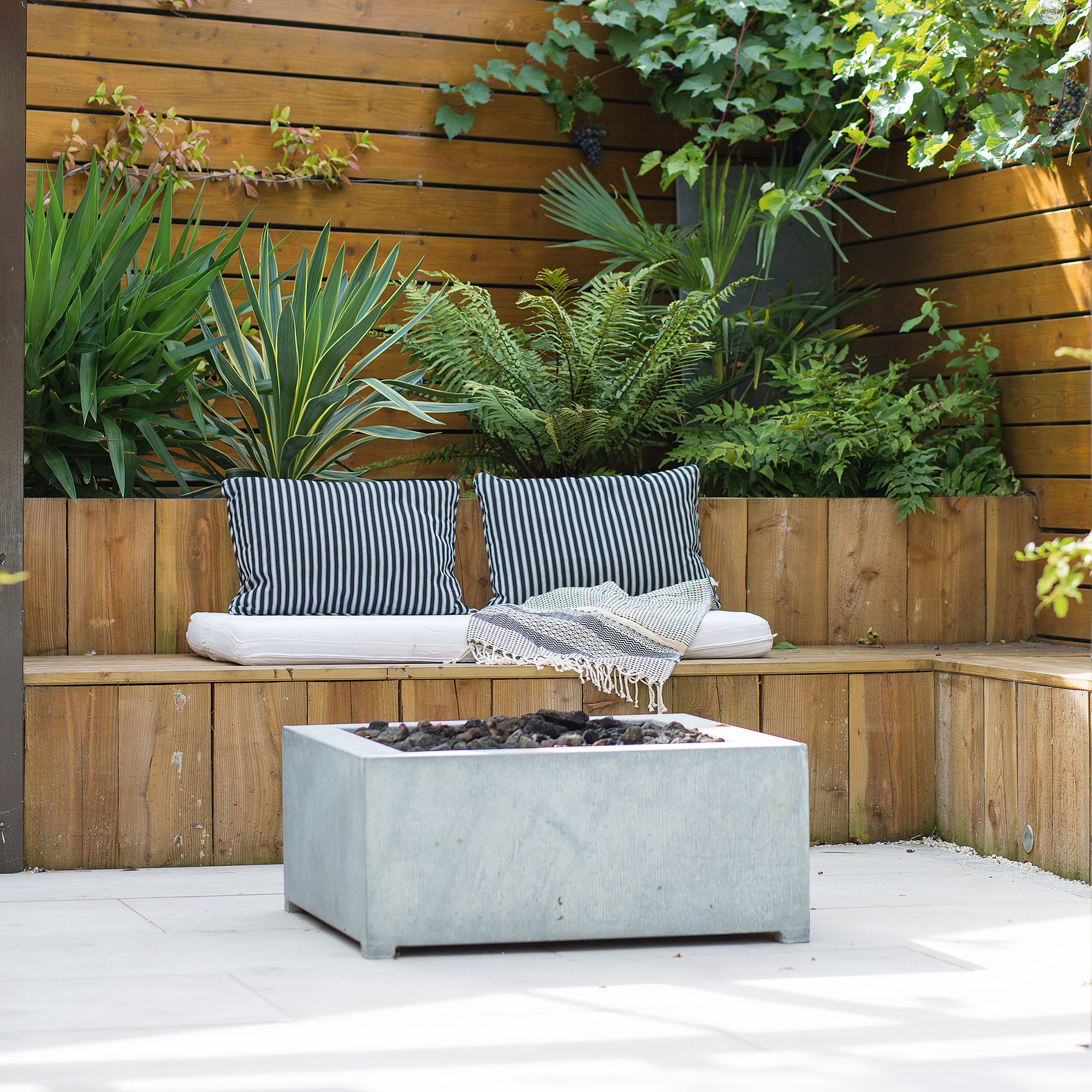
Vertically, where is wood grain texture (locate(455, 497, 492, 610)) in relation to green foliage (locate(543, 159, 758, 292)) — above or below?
below

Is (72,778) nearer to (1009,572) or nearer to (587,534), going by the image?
(587,534)

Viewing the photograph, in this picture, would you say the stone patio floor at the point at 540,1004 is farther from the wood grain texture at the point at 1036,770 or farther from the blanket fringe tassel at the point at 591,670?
the blanket fringe tassel at the point at 591,670

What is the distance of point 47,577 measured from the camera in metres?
3.36

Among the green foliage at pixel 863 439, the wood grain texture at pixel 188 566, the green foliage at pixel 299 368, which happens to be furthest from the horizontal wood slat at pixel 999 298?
the wood grain texture at pixel 188 566

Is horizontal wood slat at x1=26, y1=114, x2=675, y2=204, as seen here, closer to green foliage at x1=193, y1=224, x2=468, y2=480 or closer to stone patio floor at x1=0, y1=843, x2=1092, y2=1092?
green foliage at x1=193, y1=224, x2=468, y2=480

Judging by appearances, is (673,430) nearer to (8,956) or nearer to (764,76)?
(764,76)

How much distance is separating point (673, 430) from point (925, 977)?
7.05ft

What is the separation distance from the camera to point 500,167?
4594 mm

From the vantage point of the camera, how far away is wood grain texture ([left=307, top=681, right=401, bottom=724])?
312 centimetres

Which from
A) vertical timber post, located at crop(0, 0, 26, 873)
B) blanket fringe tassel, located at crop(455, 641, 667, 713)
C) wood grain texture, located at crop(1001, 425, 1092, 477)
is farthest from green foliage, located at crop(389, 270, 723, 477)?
vertical timber post, located at crop(0, 0, 26, 873)

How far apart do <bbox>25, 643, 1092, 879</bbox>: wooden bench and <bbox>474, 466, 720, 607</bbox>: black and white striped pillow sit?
1.20ft

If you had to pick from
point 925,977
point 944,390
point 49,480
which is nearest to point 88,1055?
point 925,977

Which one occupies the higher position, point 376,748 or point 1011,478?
point 1011,478

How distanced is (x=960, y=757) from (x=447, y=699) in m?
1.21
